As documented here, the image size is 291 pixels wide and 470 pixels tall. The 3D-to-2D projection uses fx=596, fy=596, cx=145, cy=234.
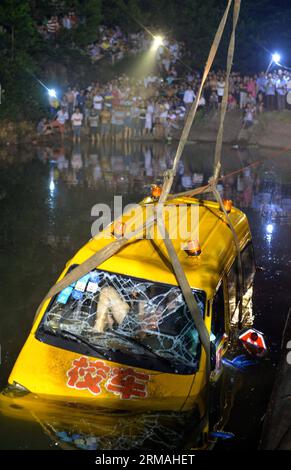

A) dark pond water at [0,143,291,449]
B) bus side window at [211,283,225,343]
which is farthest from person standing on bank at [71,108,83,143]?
bus side window at [211,283,225,343]

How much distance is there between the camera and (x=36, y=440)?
503cm

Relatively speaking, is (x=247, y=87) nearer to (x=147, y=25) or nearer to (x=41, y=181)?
(x=147, y=25)

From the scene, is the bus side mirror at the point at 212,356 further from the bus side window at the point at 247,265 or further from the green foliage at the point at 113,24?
the green foliage at the point at 113,24

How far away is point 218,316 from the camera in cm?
591

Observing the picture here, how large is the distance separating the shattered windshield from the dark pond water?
0.67 m

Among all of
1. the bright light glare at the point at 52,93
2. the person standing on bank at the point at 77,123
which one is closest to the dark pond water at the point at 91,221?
the person standing on bank at the point at 77,123

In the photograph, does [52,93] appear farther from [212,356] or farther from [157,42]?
[212,356]

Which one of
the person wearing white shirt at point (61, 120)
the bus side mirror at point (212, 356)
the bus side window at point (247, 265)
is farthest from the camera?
the person wearing white shirt at point (61, 120)

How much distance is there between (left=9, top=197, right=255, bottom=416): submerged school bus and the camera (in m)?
5.25

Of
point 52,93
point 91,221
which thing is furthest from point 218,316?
point 52,93

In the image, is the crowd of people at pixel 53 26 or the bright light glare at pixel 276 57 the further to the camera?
the bright light glare at pixel 276 57

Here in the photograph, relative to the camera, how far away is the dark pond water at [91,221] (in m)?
6.23

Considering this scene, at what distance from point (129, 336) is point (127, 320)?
0.16 metres

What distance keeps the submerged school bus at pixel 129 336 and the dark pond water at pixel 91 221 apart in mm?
362
